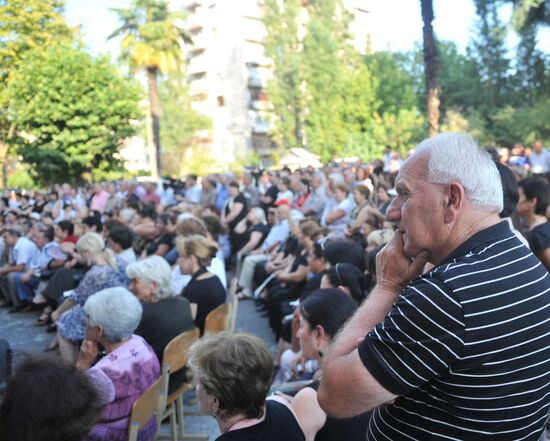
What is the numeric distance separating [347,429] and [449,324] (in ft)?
4.05

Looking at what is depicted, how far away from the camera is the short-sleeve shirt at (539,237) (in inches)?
135

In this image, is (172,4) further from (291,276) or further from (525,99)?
(291,276)

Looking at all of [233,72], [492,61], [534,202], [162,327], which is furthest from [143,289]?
[233,72]

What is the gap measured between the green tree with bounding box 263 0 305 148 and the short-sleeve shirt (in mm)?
37482

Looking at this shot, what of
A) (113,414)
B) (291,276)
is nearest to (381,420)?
(113,414)

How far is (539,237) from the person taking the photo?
3.46 metres

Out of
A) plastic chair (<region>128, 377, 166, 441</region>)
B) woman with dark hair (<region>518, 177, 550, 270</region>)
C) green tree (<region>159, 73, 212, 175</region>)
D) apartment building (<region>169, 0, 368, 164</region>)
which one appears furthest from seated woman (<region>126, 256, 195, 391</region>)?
apartment building (<region>169, 0, 368, 164</region>)

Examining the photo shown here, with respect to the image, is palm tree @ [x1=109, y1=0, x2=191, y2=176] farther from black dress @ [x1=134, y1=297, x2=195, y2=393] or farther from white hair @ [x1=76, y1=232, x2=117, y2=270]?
black dress @ [x1=134, y1=297, x2=195, y2=393]

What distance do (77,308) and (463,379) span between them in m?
4.50

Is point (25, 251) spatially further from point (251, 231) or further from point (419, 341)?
point (419, 341)

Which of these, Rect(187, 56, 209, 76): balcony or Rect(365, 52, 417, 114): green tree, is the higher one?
Rect(187, 56, 209, 76): balcony

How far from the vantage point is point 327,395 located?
128 cm

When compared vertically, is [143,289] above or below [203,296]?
above

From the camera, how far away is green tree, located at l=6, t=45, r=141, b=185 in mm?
23422
